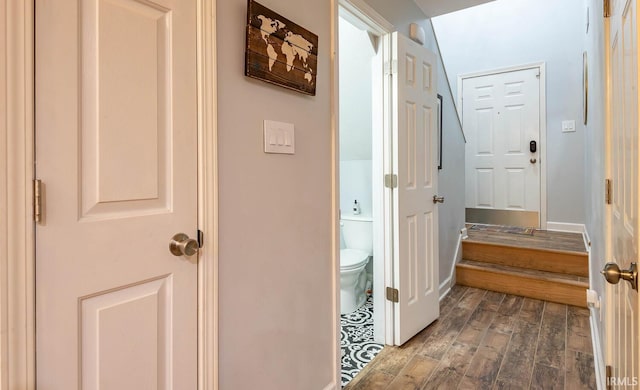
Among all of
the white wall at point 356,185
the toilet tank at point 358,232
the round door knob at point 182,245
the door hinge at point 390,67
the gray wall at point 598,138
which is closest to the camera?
the round door knob at point 182,245

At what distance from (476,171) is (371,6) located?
322 cm

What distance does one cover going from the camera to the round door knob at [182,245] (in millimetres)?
978

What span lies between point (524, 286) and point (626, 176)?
239cm

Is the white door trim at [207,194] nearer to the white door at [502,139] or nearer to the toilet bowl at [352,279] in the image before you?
the toilet bowl at [352,279]

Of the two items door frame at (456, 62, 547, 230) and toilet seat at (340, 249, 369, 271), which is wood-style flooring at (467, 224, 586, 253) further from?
toilet seat at (340, 249, 369, 271)

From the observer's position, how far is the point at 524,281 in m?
2.92

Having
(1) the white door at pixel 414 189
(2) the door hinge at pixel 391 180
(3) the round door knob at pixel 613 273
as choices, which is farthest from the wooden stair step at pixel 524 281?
(3) the round door knob at pixel 613 273

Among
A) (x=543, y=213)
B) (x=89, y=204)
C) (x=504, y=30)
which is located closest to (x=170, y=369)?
(x=89, y=204)

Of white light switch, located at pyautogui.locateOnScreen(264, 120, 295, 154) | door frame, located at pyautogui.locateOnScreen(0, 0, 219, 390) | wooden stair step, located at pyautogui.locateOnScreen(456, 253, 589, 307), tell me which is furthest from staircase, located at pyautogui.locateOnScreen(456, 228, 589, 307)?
door frame, located at pyautogui.locateOnScreen(0, 0, 219, 390)

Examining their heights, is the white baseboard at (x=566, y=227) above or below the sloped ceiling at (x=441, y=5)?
below

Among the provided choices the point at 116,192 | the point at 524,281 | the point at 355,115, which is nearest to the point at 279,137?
the point at 116,192

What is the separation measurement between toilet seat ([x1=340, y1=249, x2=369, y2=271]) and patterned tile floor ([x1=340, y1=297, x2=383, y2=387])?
15.8 inches

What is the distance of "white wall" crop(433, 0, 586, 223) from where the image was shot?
3811 millimetres

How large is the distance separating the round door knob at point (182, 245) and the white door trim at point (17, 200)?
0.32 m
